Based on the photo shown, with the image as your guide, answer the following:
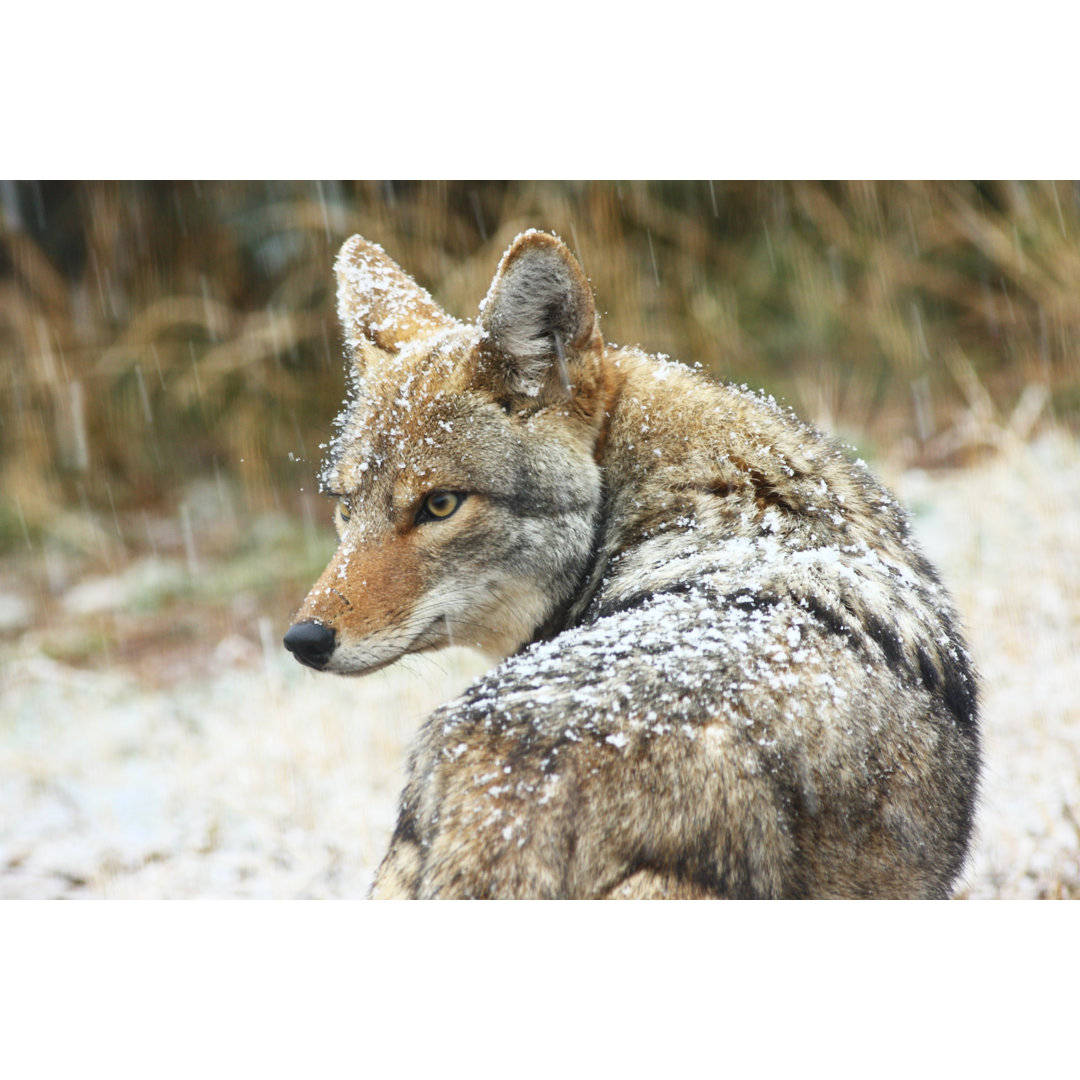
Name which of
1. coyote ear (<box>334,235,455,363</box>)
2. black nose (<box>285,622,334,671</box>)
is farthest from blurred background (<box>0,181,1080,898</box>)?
black nose (<box>285,622,334,671</box>)

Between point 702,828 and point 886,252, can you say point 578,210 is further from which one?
point 702,828

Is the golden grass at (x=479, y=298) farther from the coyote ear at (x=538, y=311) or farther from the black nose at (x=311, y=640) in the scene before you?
the black nose at (x=311, y=640)

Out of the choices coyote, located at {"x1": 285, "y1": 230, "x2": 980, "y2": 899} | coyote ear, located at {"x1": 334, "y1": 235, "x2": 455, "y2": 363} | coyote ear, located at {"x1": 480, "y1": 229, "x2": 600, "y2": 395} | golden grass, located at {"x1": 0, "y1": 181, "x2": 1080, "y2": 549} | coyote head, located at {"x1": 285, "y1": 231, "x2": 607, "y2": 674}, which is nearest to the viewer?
coyote, located at {"x1": 285, "y1": 230, "x2": 980, "y2": 899}

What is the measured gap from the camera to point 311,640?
2773 millimetres

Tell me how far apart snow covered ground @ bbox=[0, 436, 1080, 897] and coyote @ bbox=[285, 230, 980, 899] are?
691 millimetres

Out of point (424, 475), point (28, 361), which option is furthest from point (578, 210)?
point (28, 361)

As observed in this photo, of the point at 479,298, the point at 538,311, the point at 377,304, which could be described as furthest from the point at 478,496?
the point at 479,298

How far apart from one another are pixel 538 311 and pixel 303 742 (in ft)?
8.73

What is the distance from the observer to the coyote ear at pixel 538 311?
Answer: 2.70 m

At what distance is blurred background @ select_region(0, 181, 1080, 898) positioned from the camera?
401 centimetres

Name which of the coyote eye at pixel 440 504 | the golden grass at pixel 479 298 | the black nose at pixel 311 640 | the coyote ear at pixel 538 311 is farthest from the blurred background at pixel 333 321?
the black nose at pixel 311 640

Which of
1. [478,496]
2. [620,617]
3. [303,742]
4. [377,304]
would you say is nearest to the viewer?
[620,617]

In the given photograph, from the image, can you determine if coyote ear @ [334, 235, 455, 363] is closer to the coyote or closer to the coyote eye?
the coyote

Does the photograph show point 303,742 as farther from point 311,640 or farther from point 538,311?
point 538,311
